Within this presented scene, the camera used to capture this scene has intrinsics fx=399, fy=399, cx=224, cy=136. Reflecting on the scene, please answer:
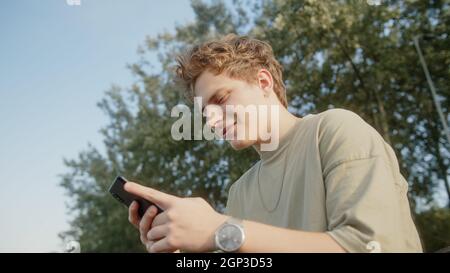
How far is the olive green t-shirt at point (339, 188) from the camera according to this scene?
1079 millimetres

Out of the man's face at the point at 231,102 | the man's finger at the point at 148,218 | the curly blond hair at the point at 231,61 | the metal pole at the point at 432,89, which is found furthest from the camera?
the metal pole at the point at 432,89

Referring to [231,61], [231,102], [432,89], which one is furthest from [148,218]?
[432,89]

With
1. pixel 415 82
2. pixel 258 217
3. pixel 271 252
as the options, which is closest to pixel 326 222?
pixel 271 252

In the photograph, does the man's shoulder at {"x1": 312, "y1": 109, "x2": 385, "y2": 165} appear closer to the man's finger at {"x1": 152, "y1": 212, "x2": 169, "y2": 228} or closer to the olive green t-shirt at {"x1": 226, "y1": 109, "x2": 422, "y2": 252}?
the olive green t-shirt at {"x1": 226, "y1": 109, "x2": 422, "y2": 252}

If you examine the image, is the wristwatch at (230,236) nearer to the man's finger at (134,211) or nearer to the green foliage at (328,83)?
the man's finger at (134,211)

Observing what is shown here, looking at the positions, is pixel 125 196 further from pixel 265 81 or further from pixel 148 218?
pixel 265 81

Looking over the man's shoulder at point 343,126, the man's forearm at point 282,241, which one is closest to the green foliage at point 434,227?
the man's shoulder at point 343,126

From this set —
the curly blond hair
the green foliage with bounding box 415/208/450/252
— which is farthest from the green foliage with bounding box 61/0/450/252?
the curly blond hair

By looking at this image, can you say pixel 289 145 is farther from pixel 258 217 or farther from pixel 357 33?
pixel 357 33

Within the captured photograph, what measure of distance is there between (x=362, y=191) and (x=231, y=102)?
908 millimetres

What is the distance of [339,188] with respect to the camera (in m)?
1.19

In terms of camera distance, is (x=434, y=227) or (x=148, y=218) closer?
(x=148, y=218)

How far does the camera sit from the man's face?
189 cm

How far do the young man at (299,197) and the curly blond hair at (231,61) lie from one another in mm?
12
